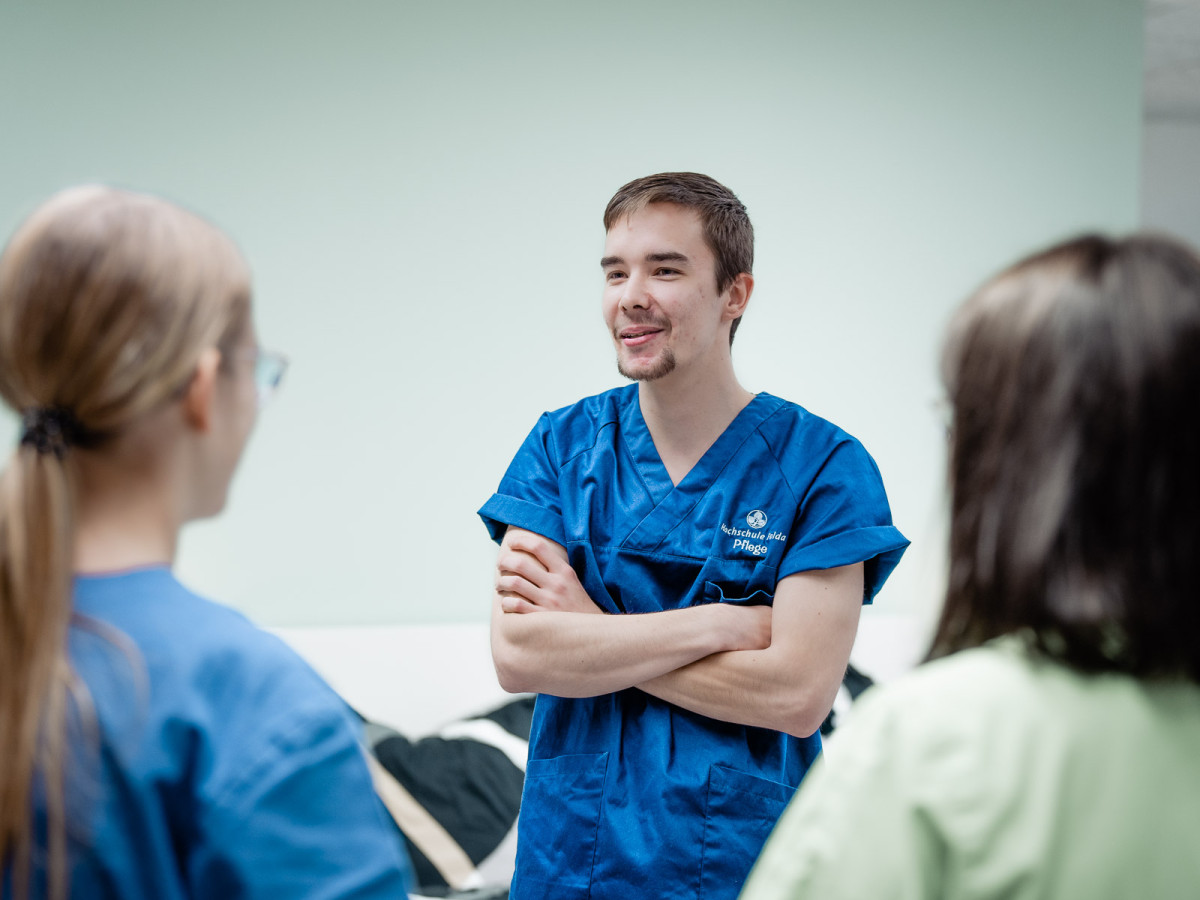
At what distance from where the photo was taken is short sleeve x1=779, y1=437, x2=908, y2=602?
1261 millimetres

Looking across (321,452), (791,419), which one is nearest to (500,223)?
(321,452)

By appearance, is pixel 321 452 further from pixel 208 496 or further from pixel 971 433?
pixel 971 433

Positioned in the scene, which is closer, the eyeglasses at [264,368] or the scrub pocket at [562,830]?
the eyeglasses at [264,368]

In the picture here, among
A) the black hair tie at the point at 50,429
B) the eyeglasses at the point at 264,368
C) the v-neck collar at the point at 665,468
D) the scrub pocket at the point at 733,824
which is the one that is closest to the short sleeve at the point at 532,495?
the v-neck collar at the point at 665,468

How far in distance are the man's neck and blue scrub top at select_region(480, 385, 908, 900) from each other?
0.06 ft

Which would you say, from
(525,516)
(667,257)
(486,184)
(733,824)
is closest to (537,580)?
(525,516)

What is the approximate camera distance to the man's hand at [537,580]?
51.1 inches

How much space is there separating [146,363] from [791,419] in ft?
3.05

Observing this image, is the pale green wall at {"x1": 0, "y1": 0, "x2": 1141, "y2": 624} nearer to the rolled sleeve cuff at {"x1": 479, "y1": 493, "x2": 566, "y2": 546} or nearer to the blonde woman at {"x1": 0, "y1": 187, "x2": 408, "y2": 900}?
the rolled sleeve cuff at {"x1": 479, "y1": 493, "x2": 566, "y2": 546}

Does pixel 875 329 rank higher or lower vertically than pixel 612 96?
lower

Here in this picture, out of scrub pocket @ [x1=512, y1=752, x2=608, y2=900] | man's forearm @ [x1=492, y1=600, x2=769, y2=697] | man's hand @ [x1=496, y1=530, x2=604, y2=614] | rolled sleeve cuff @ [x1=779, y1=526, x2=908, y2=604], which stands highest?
rolled sleeve cuff @ [x1=779, y1=526, x2=908, y2=604]

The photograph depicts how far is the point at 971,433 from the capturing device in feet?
2.16

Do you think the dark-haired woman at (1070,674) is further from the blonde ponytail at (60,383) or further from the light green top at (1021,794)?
the blonde ponytail at (60,383)

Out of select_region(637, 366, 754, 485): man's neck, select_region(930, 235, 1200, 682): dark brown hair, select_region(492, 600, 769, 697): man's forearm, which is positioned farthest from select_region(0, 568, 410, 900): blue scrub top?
select_region(637, 366, 754, 485): man's neck
